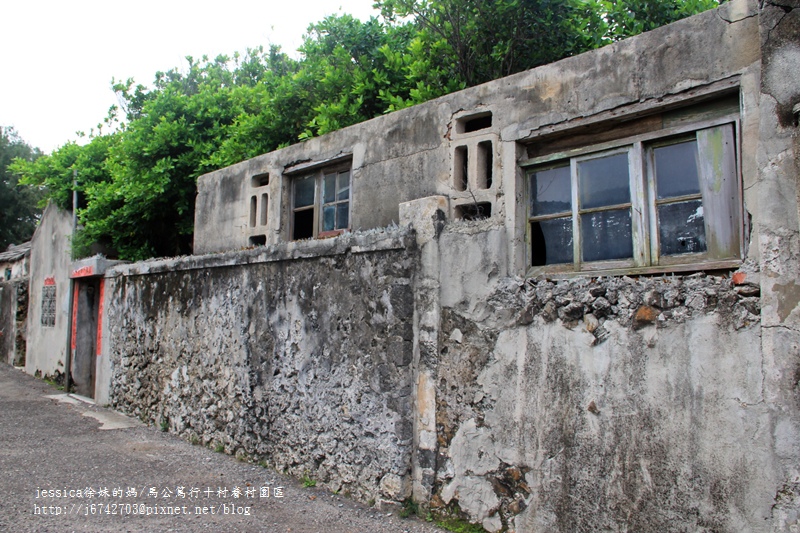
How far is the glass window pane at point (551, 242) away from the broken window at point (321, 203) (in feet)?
7.25

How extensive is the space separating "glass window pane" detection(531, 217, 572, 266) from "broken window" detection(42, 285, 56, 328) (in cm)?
1106

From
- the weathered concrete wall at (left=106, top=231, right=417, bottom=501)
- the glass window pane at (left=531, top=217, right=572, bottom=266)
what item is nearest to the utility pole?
the weathered concrete wall at (left=106, top=231, right=417, bottom=501)

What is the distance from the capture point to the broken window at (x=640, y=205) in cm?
361

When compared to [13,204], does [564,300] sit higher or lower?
lower

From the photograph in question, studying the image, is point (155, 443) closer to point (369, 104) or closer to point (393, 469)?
point (393, 469)

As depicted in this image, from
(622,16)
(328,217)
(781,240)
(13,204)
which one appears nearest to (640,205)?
(781,240)

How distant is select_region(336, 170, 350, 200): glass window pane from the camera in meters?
6.21

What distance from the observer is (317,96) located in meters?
9.70

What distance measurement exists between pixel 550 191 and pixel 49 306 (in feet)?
38.1

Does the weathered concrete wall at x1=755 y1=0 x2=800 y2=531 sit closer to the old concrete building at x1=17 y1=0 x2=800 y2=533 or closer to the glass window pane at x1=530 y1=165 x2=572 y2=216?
the old concrete building at x1=17 y1=0 x2=800 y2=533

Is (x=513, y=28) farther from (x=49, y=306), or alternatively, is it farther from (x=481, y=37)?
(x=49, y=306)

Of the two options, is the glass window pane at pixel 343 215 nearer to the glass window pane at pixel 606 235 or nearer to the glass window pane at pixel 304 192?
the glass window pane at pixel 304 192

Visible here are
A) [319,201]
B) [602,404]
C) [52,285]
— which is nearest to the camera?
[602,404]

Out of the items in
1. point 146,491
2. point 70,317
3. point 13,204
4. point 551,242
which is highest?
point 13,204
